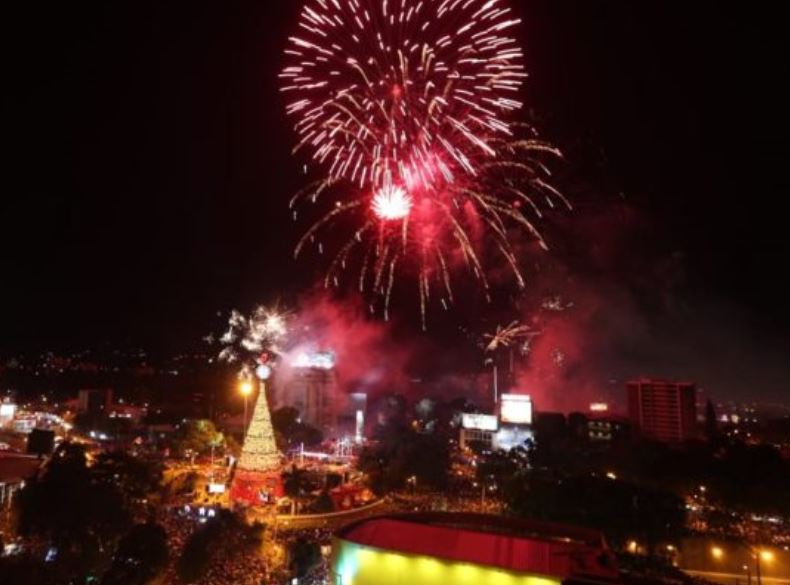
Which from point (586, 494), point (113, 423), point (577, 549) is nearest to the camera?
point (577, 549)

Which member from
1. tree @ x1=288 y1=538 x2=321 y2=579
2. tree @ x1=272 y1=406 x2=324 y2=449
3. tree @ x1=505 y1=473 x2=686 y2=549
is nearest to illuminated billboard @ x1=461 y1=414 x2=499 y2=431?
tree @ x1=272 y1=406 x2=324 y2=449

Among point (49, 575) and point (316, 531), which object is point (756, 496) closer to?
point (316, 531)

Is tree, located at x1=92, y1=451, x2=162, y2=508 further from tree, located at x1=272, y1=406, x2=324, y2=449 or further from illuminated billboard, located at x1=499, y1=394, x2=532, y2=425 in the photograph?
illuminated billboard, located at x1=499, y1=394, x2=532, y2=425

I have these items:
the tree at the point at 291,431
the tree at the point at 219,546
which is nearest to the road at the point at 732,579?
the tree at the point at 219,546

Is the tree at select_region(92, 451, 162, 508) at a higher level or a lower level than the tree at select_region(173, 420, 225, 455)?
lower

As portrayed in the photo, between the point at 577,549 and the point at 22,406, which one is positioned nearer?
the point at 577,549

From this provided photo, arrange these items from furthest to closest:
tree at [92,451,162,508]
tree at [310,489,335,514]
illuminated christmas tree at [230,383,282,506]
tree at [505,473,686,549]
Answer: illuminated christmas tree at [230,383,282,506] < tree at [310,489,335,514] < tree at [92,451,162,508] < tree at [505,473,686,549]

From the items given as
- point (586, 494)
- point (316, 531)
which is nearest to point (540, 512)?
point (586, 494)

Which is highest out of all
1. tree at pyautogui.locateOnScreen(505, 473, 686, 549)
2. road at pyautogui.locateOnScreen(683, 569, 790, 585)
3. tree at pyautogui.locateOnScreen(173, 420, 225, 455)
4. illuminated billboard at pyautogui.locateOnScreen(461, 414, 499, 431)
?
illuminated billboard at pyautogui.locateOnScreen(461, 414, 499, 431)
